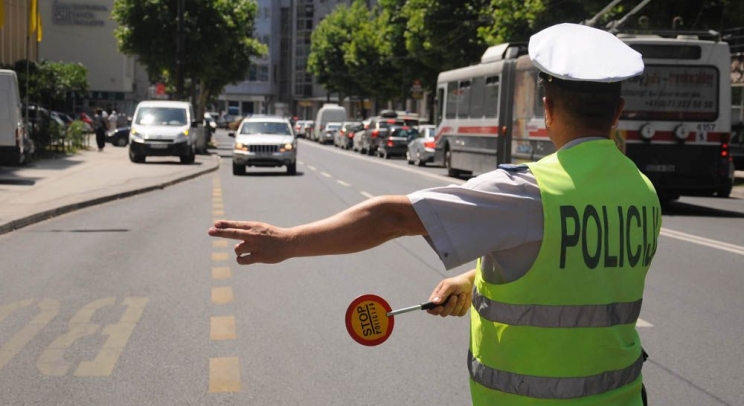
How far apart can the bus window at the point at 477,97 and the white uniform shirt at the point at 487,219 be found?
23919 millimetres

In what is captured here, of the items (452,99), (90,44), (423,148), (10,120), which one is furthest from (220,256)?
(90,44)

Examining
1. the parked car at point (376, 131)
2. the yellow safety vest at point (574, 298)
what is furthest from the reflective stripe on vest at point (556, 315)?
the parked car at point (376, 131)

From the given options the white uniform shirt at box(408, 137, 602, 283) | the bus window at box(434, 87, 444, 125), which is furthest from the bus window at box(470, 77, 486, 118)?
the white uniform shirt at box(408, 137, 602, 283)

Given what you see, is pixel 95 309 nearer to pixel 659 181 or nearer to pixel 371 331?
pixel 371 331

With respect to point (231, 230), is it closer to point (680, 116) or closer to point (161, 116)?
point (680, 116)

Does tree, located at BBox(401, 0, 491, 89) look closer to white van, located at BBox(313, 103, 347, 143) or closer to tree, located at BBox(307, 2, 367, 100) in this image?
white van, located at BBox(313, 103, 347, 143)

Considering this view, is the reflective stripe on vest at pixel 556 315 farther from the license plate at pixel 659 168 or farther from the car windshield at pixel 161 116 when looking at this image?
the car windshield at pixel 161 116

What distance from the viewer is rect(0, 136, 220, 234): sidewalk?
16.4m

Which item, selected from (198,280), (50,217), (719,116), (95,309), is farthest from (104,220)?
(719,116)

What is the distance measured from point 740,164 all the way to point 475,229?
1279 inches

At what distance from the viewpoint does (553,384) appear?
250 cm

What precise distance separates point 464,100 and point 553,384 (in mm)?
25842

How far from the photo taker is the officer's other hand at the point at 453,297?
304 cm

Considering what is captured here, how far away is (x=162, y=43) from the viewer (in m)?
52.6
